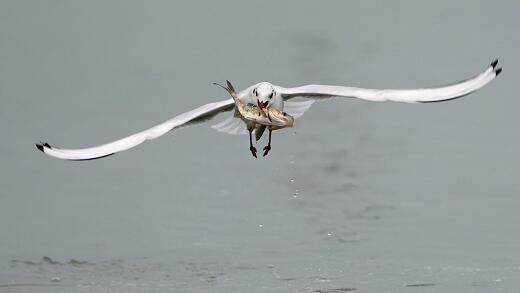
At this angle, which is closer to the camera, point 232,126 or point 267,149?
point 267,149

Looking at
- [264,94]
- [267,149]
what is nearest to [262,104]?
[264,94]

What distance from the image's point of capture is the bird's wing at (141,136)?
23.8 meters

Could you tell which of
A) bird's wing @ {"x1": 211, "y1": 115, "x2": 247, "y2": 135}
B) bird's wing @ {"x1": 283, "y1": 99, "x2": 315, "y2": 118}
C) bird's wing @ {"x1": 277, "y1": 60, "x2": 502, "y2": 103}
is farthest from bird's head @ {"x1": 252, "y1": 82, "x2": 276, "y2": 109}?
bird's wing @ {"x1": 211, "y1": 115, "x2": 247, "y2": 135}

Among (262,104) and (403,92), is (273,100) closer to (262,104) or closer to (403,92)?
(262,104)

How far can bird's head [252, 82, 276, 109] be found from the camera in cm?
2369

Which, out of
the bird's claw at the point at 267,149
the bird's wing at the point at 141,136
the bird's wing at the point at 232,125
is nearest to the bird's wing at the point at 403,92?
the bird's claw at the point at 267,149

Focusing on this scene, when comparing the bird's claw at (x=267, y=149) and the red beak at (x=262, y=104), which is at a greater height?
the red beak at (x=262, y=104)

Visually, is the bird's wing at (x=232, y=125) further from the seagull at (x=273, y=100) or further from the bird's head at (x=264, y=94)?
the bird's head at (x=264, y=94)

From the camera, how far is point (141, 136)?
2430cm

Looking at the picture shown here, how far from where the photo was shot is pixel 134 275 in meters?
36.1

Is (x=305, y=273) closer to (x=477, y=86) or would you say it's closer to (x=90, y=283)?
(x=90, y=283)

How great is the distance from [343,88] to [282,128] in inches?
60.9

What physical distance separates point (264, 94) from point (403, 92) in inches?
117

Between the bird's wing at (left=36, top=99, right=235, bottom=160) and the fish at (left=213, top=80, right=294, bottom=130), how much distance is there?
995 mm
